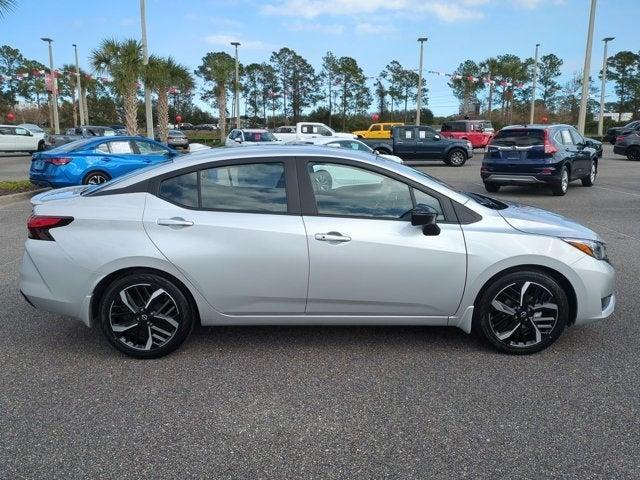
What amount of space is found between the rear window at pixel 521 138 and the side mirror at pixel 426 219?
1025cm

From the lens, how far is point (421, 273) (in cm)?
386

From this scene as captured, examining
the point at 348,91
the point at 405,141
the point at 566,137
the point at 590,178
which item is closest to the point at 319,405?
the point at 566,137

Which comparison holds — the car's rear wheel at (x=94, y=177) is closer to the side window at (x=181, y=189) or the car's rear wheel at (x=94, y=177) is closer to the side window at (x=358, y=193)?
the side window at (x=181, y=189)

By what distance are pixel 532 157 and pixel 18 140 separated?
28.2 metres

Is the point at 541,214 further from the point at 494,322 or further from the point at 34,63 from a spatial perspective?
the point at 34,63

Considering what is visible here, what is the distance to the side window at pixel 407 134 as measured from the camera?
24.1 metres

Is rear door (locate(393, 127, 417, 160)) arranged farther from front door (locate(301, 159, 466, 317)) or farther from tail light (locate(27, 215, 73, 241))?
tail light (locate(27, 215, 73, 241))

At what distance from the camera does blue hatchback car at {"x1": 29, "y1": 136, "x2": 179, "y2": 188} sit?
12680 millimetres

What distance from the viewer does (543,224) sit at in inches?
161

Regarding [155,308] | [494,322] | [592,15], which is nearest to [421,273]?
[494,322]

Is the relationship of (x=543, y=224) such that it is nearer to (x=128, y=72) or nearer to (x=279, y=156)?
(x=279, y=156)

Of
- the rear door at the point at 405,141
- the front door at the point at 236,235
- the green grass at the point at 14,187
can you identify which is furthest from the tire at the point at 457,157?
the front door at the point at 236,235

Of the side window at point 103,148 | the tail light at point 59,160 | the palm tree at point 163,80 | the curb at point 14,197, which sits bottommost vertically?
the curb at point 14,197

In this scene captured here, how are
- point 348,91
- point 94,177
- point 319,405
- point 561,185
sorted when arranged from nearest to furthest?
point 319,405 < point 94,177 < point 561,185 < point 348,91
